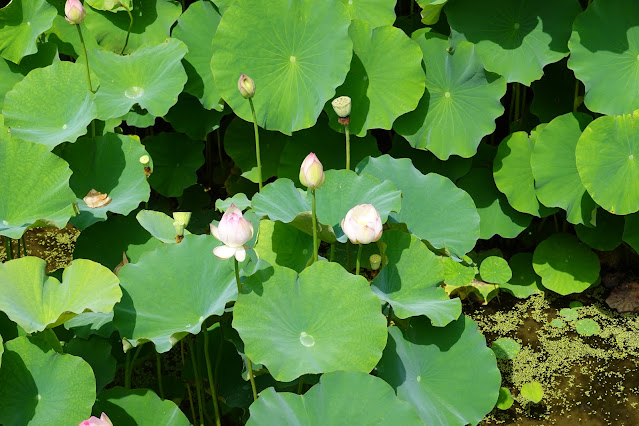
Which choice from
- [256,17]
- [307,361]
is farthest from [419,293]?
[256,17]

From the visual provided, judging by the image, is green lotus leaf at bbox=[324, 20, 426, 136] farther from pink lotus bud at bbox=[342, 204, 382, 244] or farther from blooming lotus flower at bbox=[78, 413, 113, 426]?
blooming lotus flower at bbox=[78, 413, 113, 426]

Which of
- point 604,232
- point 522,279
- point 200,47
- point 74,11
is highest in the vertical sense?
point 74,11

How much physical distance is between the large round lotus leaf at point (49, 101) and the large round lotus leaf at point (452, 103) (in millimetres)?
1198

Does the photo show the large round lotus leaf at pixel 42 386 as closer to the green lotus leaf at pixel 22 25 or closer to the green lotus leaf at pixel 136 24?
the green lotus leaf at pixel 22 25

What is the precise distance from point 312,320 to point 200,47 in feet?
4.66

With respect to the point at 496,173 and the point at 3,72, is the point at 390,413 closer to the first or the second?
the point at 496,173

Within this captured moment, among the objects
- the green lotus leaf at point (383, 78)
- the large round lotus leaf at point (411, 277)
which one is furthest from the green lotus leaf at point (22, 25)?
the large round lotus leaf at point (411, 277)

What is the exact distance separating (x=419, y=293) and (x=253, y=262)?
1.60 feet

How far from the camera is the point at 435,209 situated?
2.40 metres

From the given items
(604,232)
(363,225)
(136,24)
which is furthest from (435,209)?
(136,24)

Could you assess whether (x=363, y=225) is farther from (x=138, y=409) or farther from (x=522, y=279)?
(x=522, y=279)

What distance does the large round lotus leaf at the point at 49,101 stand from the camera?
2.49 meters

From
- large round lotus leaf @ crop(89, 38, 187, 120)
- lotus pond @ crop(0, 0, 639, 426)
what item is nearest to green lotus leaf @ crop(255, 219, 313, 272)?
lotus pond @ crop(0, 0, 639, 426)

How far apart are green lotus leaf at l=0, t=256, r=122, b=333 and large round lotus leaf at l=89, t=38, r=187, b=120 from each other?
2.98 feet
